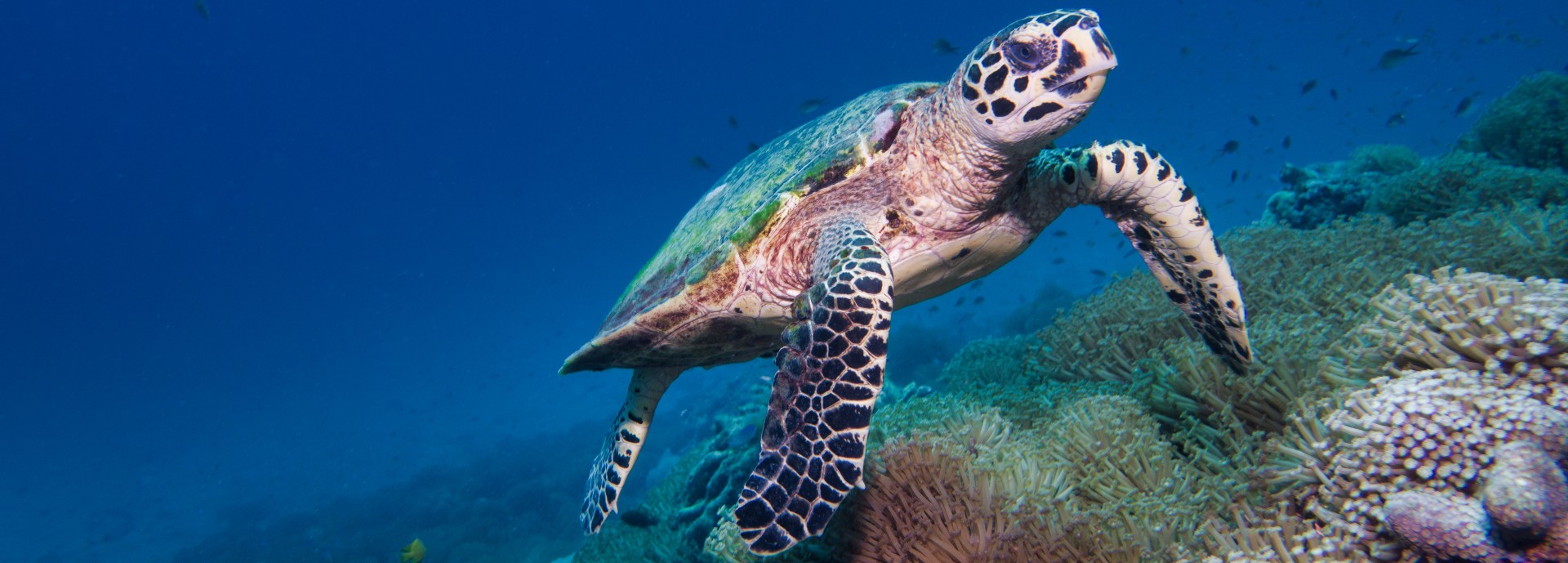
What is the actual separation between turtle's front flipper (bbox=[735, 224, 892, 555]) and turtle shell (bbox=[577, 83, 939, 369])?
2.60 ft

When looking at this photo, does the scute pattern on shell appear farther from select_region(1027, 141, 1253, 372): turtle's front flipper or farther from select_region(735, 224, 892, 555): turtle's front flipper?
select_region(1027, 141, 1253, 372): turtle's front flipper

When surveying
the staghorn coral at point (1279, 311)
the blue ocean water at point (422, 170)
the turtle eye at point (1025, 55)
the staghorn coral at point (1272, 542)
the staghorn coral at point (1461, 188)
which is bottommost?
the staghorn coral at point (1272, 542)

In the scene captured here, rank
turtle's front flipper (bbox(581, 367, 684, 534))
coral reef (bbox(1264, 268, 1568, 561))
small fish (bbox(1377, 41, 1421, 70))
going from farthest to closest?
small fish (bbox(1377, 41, 1421, 70)) < turtle's front flipper (bbox(581, 367, 684, 534)) < coral reef (bbox(1264, 268, 1568, 561))

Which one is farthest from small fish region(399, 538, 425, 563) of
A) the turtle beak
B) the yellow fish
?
the turtle beak

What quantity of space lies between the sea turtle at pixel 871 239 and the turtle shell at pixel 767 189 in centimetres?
1

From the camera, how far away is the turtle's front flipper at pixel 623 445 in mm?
4109

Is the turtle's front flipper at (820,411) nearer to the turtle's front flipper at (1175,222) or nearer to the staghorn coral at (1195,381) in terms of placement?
the staghorn coral at (1195,381)

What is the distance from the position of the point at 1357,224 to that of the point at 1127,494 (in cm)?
330

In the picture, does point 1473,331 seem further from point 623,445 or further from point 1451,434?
point 623,445

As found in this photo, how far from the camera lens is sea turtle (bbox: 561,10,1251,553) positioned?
210 cm

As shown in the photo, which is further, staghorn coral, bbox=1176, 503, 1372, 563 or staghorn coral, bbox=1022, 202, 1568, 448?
staghorn coral, bbox=1022, 202, 1568, 448

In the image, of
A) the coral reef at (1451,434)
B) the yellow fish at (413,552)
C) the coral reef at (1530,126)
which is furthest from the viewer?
the yellow fish at (413,552)

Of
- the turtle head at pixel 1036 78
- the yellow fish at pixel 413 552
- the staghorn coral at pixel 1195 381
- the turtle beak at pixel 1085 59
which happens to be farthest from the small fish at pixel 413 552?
the turtle beak at pixel 1085 59

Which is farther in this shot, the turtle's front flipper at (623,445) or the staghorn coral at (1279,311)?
the turtle's front flipper at (623,445)
